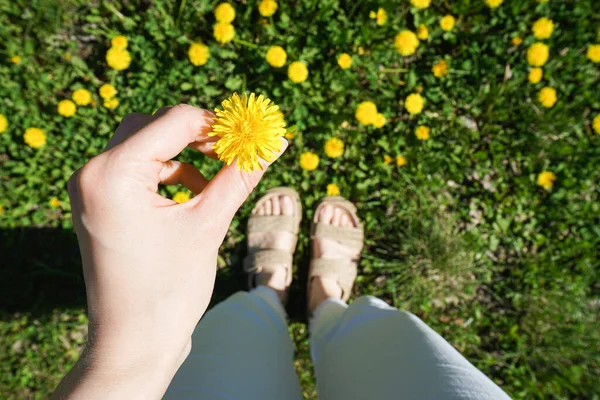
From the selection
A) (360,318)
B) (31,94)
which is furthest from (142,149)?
(31,94)

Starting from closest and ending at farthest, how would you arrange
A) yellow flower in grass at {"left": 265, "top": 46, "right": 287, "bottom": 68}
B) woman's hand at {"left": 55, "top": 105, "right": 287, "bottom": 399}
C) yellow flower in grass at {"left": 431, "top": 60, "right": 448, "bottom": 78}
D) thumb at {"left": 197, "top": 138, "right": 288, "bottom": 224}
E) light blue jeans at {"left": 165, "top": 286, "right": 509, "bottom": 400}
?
woman's hand at {"left": 55, "top": 105, "right": 287, "bottom": 399}, thumb at {"left": 197, "top": 138, "right": 288, "bottom": 224}, light blue jeans at {"left": 165, "top": 286, "right": 509, "bottom": 400}, yellow flower in grass at {"left": 265, "top": 46, "right": 287, "bottom": 68}, yellow flower in grass at {"left": 431, "top": 60, "right": 448, "bottom": 78}

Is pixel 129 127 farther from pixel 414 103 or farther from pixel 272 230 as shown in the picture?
pixel 414 103

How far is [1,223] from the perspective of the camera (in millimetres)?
2477

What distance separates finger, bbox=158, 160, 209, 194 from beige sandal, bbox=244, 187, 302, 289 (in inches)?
43.5

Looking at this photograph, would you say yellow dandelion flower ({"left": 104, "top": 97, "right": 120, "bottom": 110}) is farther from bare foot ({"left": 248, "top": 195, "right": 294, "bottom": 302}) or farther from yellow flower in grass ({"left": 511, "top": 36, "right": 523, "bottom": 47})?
yellow flower in grass ({"left": 511, "top": 36, "right": 523, "bottom": 47})

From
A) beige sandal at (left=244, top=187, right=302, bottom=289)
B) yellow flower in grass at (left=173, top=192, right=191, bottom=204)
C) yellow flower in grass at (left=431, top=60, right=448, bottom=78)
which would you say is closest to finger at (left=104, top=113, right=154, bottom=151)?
yellow flower in grass at (left=173, top=192, right=191, bottom=204)

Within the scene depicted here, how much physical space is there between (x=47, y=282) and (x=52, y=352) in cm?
44

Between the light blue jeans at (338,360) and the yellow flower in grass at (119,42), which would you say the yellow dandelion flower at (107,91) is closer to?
the yellow flower in grass at (119,42)

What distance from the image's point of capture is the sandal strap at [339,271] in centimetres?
240

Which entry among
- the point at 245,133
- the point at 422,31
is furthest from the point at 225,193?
the point at 422,31

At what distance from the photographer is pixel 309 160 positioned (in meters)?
2.40

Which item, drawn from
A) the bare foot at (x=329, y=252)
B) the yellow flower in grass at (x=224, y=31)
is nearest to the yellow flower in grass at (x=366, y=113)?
the bare foot at (x=329, y=252)

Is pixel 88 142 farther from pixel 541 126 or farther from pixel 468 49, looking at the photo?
pixel 541 126

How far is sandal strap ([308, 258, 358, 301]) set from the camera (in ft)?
7.89
